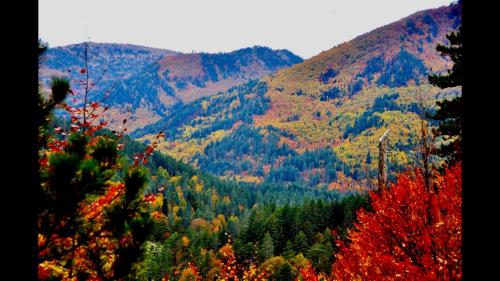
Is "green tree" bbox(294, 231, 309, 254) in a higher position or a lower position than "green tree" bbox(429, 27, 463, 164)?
lower

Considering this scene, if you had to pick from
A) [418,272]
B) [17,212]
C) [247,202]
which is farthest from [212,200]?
[17,212]

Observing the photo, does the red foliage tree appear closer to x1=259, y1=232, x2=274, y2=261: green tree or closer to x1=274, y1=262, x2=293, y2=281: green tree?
x1=274, y1=262, x2=293, y2=281: green tree

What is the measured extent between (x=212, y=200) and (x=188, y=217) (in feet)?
104

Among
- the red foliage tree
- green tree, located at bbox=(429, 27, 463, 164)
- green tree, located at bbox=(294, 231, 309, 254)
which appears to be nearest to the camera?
the red foliage tree

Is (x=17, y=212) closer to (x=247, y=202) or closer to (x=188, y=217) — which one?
(x=188, y=217)

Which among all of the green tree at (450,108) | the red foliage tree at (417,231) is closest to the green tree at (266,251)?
the red foliage tree at (417,231)

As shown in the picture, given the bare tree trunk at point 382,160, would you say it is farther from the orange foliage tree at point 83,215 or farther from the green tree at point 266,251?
the green tree at point 266,251

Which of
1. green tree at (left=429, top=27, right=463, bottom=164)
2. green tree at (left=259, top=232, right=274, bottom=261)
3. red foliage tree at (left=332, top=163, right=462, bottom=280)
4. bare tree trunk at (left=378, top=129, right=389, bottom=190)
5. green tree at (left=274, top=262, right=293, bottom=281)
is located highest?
green tree at (left=429, top=27, right=463, bottom=164)

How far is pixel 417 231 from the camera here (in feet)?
51.6

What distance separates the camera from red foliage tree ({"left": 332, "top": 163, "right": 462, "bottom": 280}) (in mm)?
12922

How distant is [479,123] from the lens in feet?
5.90

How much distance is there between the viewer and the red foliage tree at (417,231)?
12.9m

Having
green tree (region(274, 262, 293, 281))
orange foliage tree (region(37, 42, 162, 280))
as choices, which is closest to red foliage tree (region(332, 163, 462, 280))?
orange foliage tree (region(37, 42, 162, 280))

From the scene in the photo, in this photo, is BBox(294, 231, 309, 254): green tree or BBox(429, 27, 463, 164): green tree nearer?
BBox(429, 27, 463, 164): green tree
